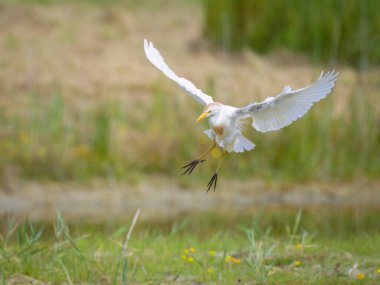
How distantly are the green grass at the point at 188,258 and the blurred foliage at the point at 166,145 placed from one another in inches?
138

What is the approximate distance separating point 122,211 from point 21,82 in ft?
11.3

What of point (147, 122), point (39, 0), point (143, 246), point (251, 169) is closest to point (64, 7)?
point (39, 0)

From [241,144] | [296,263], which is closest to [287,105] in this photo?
[241,144]

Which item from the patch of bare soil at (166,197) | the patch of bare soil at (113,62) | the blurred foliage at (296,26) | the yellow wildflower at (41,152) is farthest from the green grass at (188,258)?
the blurred foliage at (296,26)

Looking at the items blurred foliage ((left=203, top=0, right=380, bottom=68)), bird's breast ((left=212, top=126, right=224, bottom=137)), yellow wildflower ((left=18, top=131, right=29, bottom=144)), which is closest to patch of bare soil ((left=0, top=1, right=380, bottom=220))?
blurred foliage ((left=203, top=0, right=380, bottom=68))

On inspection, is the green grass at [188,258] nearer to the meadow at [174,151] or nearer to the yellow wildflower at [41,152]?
the meadow at [174,151]

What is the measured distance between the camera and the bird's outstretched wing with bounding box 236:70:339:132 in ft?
19.1

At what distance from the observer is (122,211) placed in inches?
427

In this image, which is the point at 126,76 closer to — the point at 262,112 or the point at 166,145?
the point at 166,145

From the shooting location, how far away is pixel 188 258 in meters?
6.73

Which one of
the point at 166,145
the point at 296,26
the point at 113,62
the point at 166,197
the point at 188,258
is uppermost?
the point at 296,26

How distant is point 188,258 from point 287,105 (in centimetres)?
147

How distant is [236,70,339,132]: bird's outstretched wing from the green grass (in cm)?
77

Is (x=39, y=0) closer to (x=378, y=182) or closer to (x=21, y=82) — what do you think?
(x=21, y=82)
